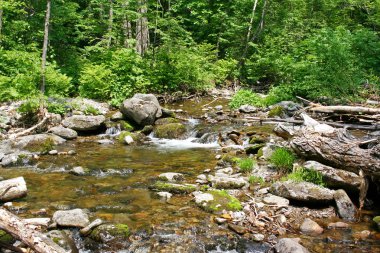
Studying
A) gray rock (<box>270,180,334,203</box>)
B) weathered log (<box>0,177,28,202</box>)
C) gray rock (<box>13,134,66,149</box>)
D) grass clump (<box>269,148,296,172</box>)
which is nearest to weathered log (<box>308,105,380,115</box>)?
grass clump (<box>269,148,296,172</box>)

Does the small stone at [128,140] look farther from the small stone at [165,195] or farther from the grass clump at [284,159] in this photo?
the grass clump at [284,159]

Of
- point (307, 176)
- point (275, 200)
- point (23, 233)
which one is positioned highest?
point (23, 233)

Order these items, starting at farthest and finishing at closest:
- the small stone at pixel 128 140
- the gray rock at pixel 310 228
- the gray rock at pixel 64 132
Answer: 1. the gray rock at pixel 64 132
2. the small stone at pixel 128 140
3. the gray rock at pixel 310 228

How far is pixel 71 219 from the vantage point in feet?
18.7

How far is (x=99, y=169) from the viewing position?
9.25 metres

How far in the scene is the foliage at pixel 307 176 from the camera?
6.94m

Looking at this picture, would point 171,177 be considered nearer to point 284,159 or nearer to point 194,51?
point 284,159

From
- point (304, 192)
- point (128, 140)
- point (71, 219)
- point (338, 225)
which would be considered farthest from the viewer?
point (128, 140)

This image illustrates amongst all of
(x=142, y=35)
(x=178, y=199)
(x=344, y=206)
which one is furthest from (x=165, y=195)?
(x=142, y=35)

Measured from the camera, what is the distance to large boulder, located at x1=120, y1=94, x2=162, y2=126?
45.9ft

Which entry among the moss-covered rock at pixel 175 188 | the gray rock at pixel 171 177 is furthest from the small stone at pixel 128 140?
the moss-covered rock at pixel 175 188

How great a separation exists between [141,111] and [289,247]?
990 centimetres

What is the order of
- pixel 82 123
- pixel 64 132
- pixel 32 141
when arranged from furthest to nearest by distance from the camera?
pixel 82 123
pixel 64 132
pixel 32 141

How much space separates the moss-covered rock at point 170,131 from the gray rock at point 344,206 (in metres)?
7.51
